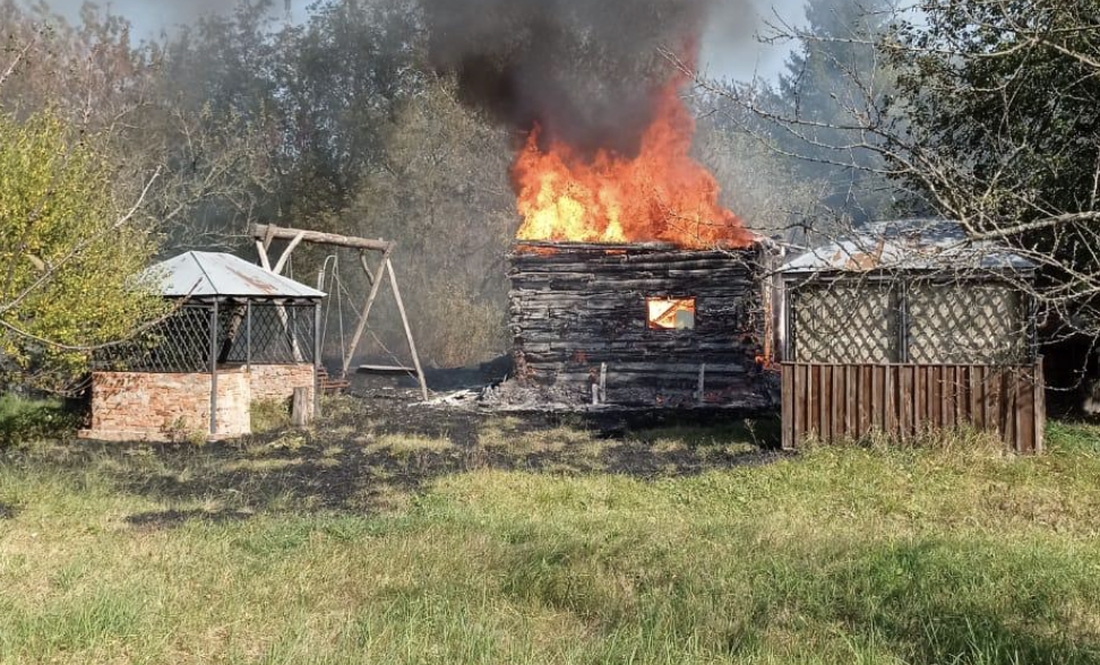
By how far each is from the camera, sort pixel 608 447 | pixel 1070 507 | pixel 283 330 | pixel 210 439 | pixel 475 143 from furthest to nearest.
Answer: pixel 475 143 < pixel 283 330 < pixel 210 439 < pixel 608 447 < pixel 1070 507

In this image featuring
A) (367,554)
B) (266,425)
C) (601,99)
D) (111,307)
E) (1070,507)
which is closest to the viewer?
(367,554)

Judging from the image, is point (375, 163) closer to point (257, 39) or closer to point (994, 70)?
point (257, 39)

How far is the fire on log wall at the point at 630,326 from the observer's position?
20297 mm

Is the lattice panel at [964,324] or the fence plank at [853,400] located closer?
the lattice panel at [964,324]

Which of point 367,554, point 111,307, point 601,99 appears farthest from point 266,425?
point 601,99

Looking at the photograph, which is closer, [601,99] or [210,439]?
[210,439]

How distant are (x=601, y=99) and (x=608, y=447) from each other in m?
12.4

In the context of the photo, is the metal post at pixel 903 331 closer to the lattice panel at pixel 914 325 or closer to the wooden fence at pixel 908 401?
the lattice panel at pixel 914 325

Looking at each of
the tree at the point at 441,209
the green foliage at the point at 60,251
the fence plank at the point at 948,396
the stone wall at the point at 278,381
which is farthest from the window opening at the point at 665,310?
the tree at the point at 441,209

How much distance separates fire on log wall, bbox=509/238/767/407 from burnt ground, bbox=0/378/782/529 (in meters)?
2.44

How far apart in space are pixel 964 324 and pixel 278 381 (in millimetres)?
13286

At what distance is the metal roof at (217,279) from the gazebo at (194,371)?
2 centimetres

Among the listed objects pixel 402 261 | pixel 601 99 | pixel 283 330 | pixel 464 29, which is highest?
pixel 464 29

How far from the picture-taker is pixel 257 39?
37.3 m
